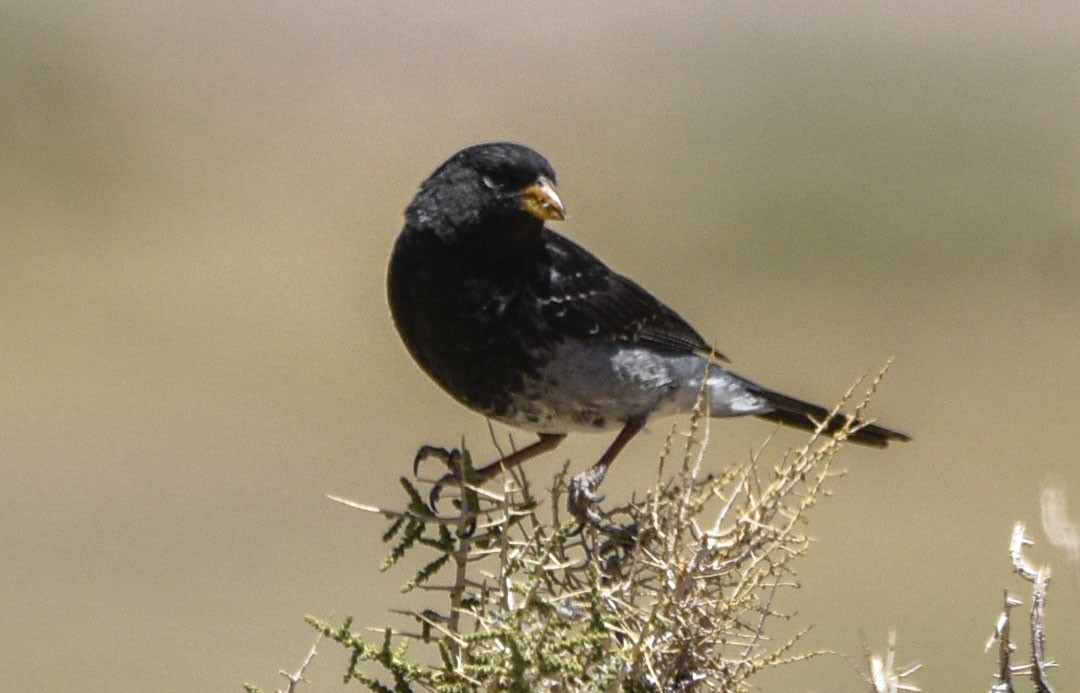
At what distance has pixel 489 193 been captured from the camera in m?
5.22

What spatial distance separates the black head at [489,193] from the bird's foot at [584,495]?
92 centimetres

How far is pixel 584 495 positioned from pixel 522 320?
965 millimetres

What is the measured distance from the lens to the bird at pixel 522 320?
499cm

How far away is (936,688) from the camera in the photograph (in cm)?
1536

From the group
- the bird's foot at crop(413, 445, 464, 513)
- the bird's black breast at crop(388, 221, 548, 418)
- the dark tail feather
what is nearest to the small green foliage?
the bird's foot at crop(413, 445, 464, 513)

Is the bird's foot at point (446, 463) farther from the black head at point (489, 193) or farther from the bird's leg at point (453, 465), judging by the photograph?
the black head at point (489, 193)

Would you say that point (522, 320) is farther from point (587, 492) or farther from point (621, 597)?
point (621, 597)

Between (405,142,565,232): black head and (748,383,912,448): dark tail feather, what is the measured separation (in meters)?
1.04

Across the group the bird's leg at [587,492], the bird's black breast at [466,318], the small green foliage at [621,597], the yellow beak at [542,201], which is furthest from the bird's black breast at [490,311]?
the small green foliage at [621,597]

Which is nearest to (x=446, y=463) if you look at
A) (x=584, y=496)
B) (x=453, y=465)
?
(x=453, y=465)

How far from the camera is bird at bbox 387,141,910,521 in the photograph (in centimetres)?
499

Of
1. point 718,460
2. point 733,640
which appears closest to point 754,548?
point 733,640

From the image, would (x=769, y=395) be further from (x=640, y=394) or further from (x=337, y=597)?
(x=337, y=597)

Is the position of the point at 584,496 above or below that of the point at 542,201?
below
